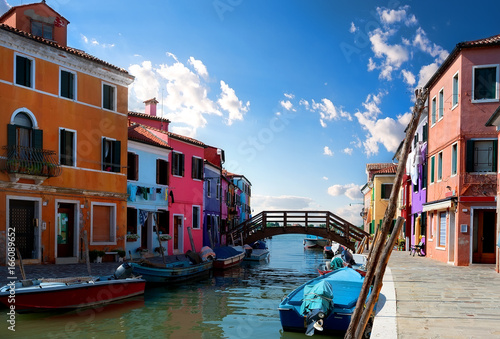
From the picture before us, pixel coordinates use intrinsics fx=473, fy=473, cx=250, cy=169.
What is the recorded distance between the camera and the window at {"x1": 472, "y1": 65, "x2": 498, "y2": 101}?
16656 millimetres

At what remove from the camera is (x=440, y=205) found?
18.4 metres

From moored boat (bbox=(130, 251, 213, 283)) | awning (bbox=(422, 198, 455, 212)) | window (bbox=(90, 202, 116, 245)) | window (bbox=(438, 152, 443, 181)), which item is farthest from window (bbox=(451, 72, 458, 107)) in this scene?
window (bbox=(90, 202, 116, 245))

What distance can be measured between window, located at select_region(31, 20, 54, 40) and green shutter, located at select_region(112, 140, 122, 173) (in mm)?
4897

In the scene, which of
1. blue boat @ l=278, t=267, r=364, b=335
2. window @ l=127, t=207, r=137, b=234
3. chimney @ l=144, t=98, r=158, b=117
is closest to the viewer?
blue boat @ l=278, t=267, r=364, b=335

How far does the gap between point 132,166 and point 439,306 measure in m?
16.8

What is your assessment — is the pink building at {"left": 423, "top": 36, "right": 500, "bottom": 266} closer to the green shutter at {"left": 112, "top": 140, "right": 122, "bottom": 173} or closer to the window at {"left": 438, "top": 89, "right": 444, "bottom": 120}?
the window at {"left": 438, "top": 89, "right": 444, "bottom": 120}

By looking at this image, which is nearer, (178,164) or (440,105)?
(440,105)

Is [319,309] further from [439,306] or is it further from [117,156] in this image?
[117,156]

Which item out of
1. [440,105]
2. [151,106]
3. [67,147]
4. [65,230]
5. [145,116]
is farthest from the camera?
[151,106]

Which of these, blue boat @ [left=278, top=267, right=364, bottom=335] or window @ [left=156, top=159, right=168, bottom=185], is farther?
window @ [left=156, top=159, right=168, bottom=185]

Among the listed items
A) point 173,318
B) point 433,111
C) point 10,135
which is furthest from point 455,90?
point 10,135

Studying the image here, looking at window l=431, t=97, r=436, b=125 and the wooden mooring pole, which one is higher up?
window l=431, t=97, r=436, b=125

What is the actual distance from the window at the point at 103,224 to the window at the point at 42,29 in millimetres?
6865

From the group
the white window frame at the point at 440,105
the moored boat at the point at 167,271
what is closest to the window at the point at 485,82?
the white window frame at the point at 440,105
